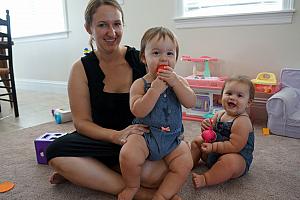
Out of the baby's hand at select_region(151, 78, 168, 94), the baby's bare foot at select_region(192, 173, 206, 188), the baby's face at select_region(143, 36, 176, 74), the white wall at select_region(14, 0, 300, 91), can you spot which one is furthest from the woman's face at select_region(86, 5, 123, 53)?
the white wall at select_region(14, 0, 300, 91)

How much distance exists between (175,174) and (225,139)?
337mm

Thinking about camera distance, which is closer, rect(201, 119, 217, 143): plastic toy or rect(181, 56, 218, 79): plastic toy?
rect(201, 119, 217, 143): plastic toy

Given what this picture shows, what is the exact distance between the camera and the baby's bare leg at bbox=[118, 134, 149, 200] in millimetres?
862

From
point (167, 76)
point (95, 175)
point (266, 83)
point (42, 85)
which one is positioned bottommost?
point (95, 175)

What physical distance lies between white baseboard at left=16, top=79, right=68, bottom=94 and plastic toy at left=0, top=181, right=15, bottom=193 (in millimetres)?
2331

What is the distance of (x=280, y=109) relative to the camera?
5.32ft

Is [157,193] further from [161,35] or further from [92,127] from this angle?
[161,35]

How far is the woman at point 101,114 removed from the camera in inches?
37.4

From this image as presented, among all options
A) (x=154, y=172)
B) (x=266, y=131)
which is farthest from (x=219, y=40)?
(x=154, y=172)

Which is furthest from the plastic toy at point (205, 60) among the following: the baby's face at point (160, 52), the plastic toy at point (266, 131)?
the baby's face at point (160, 52)

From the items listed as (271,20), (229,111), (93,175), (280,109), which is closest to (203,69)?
(271,20)

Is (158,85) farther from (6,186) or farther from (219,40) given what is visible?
(219,40)

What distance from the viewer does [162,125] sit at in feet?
3.05

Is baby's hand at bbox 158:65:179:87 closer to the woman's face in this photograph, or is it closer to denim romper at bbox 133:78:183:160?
denim romper at bbox 133:78:183:160
